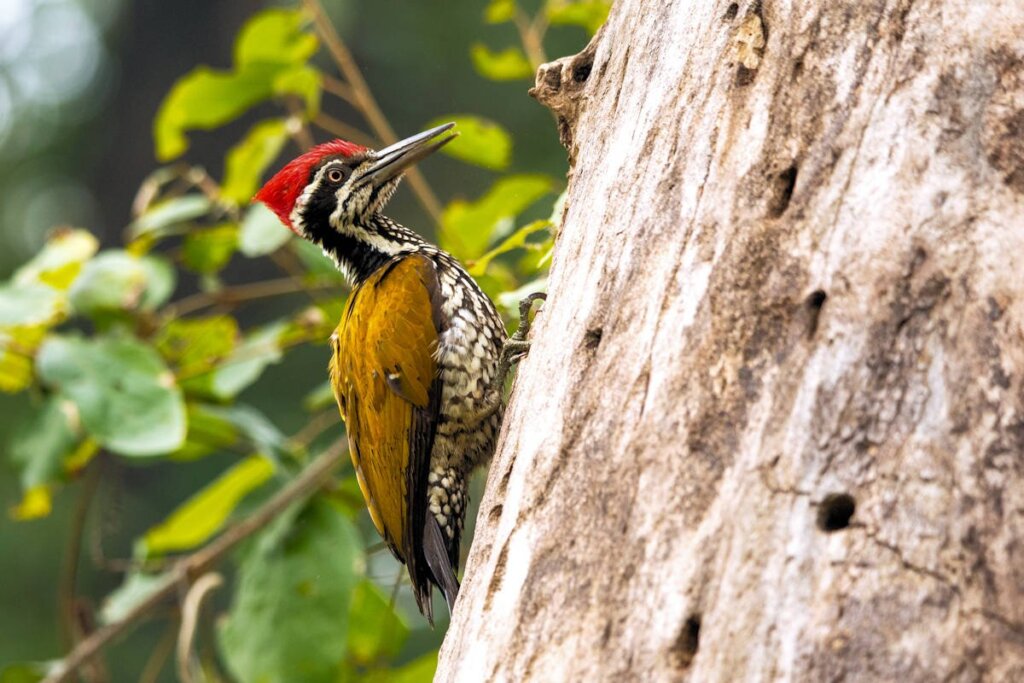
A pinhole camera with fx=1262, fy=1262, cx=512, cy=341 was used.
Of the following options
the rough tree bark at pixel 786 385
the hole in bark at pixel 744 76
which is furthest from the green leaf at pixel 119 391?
the hole in bark at pixel 744 76

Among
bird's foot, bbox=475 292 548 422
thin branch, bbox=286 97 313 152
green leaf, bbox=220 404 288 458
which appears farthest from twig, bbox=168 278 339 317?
bird's foot, bbox=475 292 548 422

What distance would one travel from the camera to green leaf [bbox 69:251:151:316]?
12.7 feet

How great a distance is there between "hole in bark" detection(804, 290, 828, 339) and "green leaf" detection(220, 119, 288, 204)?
7.68 ft

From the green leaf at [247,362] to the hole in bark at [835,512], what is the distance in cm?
246

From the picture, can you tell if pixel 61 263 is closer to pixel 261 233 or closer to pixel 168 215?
pixel 168 215

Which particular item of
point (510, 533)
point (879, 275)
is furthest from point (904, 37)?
point (510, 533)

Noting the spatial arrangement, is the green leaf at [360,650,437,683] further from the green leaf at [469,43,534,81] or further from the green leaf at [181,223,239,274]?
the green leaf at [469,43,534,81]

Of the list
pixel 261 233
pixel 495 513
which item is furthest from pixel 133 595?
pixel 495 513

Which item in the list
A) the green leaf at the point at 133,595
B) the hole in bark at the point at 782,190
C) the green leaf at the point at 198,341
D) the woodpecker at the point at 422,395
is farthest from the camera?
the green leaf at the point at 133,595

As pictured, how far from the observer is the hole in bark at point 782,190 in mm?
2189

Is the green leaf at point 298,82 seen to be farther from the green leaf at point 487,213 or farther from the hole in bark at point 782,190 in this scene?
the hole in bark at point 782,190

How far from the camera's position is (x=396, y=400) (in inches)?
139

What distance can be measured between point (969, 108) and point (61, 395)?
9.15 ft

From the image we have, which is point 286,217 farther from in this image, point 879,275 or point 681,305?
point 879,275
